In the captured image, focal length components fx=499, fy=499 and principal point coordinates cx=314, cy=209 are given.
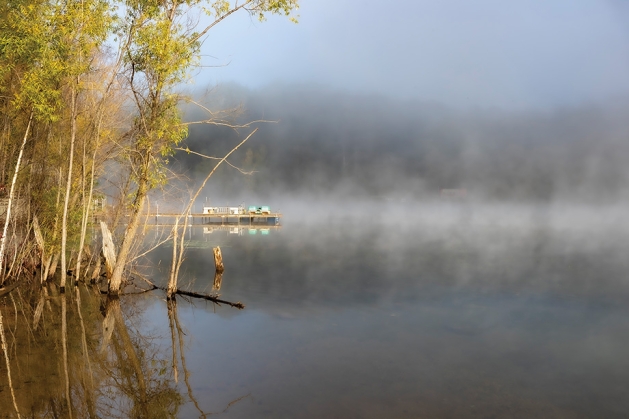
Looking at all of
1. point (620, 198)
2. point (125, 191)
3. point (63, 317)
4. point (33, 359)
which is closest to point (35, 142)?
point (125, 191)

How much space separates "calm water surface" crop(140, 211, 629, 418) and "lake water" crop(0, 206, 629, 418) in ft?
0.17

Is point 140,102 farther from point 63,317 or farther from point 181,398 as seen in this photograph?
point 181,398

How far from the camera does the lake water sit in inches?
385

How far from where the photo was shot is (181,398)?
30.5 ft

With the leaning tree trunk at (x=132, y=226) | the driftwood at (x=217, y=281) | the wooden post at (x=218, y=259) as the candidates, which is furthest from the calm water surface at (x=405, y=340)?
the leaning tree trunk at (x=132, y=226)

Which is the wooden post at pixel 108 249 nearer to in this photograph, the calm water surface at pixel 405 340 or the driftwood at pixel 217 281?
the calm water surface at pixel 405 340

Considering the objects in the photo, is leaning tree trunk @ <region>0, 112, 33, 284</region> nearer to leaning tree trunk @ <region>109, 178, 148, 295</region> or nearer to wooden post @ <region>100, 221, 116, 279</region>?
wooden post @ <region>100, 221, 116, 279</region>

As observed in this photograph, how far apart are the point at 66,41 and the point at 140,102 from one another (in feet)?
9.87

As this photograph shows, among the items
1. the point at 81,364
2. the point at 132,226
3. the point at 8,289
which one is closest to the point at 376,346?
the point at 81,364

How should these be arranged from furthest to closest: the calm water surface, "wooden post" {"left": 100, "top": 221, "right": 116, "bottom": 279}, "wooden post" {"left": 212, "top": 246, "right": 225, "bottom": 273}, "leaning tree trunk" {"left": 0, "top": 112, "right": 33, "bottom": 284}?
1. "wooden post" {"left": 212, "top": 246, "right": 225, "bottom": 273}
2. "wooden post" {"left": 100, "top": 221, "right": 116, "bottom": 279}
3. "leaning tree trunk" {"left": 0, "top": 112, "right": 33, "bottom": 284}
4. the calm water surface

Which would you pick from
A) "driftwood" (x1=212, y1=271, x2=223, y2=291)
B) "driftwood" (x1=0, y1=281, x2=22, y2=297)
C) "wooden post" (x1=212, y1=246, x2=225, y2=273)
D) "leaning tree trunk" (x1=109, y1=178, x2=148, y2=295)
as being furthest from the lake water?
"driftwood" (x1=0, y1=281, x2=22, y2=297)

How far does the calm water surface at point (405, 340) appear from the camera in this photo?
397 inches

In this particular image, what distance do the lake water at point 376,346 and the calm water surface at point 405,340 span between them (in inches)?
2.1

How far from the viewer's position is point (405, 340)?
48.9 feet
